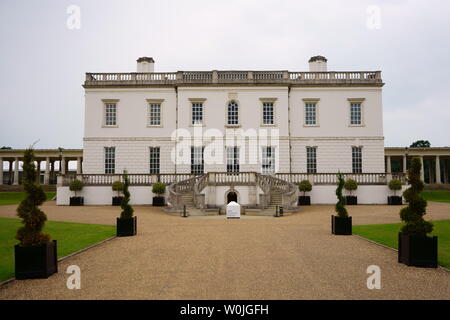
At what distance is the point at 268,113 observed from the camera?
3272 cm

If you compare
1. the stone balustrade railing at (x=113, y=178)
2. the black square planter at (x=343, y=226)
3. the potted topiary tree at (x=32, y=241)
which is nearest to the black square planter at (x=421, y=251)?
the black square planter at (x=343, y=226)

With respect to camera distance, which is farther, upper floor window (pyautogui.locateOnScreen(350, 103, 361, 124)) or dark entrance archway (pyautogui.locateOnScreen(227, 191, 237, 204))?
upper floor window (pyautogui.locateOnScreen(350, 103, 361, 124))

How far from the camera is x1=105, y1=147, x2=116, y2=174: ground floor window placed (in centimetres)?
3294

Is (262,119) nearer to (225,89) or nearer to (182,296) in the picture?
(225,89)

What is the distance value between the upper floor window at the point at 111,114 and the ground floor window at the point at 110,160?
2.43 meters

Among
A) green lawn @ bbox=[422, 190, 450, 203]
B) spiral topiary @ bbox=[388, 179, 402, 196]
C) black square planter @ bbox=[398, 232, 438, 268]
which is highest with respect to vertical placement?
spiral topiary @ bbox=[388, 179, 402, 196]

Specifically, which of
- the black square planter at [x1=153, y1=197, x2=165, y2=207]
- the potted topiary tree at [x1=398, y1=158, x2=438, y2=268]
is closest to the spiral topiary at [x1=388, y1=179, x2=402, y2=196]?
the black square planter at [x1=153, y1=197, x2=165, y2=207]

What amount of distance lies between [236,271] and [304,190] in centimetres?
2071

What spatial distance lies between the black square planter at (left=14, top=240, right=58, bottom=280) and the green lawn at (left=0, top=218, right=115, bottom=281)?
15.8 inches

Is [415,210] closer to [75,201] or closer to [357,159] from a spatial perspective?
[357,159]

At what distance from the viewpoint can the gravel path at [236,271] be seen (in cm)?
691

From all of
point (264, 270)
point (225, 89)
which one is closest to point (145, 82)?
point (225, 89)

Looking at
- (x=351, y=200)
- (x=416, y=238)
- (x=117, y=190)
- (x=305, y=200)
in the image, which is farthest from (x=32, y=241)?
(x=351, y=200)

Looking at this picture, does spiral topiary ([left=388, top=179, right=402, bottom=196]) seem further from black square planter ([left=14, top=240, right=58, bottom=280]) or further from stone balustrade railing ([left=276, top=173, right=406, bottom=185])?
black square planter ([left=14, top=240, right=58, bottom=280])
